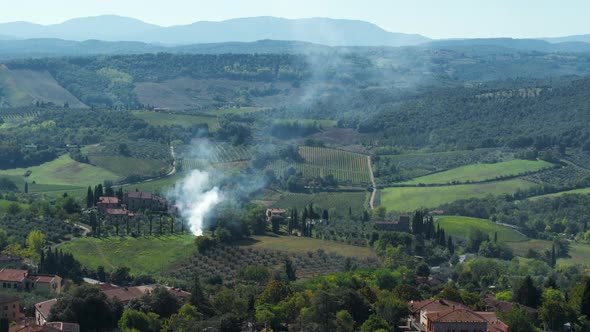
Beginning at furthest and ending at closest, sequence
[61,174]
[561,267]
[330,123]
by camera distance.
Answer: [330,123], [61,174], [561,267]

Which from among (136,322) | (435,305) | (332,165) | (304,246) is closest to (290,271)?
(304,246)

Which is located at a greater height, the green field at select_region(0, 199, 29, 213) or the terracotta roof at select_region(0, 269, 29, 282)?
the terracotta roof at select_region(0, 269, 29, 282)

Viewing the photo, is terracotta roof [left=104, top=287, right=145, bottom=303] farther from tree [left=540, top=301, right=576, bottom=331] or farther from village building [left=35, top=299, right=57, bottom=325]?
tree [left=540, top=301, right=576, bottom=331]

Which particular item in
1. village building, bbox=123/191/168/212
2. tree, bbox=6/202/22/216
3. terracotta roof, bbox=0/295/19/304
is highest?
terracotta roof, bbox=0/295/19/304

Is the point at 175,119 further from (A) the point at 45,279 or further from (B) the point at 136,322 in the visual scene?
(B) the point at 136,322

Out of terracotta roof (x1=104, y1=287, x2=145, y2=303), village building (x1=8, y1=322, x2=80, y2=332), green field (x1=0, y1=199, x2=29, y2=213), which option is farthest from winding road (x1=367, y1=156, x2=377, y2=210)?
village building (x1=8, y1=322, x2=80, y2=332)

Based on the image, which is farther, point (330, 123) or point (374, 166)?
point (330, 123)

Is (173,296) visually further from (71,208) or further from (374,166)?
(374,166)

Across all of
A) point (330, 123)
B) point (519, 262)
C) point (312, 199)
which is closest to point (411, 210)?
point (312, 199)
